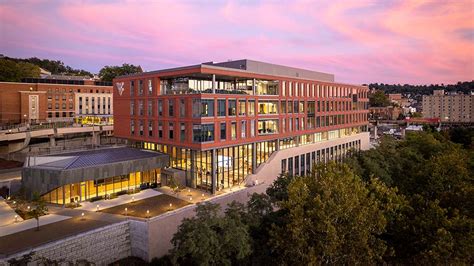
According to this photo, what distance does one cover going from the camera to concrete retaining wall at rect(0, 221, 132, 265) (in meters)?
25.9

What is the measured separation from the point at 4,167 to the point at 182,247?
A: 44.3 m

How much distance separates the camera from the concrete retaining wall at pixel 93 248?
25.9 m

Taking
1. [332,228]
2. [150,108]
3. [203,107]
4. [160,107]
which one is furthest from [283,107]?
[332,228]

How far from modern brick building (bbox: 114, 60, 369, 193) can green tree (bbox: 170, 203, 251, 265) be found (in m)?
19.1

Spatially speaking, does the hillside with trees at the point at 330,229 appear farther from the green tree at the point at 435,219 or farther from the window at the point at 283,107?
the window at the point at 283,107

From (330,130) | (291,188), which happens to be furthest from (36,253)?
(330,130)

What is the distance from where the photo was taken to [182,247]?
24109 mm

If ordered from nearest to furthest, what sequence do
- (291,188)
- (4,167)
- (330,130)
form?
1. (291,188)
2. (4,167)
3. (330,130)

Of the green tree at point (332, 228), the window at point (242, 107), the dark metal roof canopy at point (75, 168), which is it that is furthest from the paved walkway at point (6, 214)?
the window at point (242, 107)

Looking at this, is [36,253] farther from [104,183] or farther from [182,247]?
[104,183]

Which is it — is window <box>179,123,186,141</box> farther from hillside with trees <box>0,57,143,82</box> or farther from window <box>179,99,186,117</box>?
hillside with trees <box>0,57,143,82</box>

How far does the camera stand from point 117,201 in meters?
39.6

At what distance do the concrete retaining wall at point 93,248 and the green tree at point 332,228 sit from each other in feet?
47.5

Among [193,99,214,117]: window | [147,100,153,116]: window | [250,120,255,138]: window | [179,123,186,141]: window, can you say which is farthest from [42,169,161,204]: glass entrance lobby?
[250,120,255,138]: window
